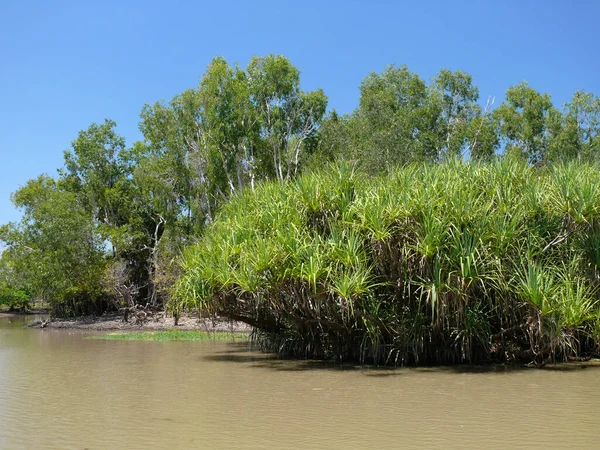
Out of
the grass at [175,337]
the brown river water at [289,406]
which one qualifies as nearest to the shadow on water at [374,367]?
the brown river water at [289,406]

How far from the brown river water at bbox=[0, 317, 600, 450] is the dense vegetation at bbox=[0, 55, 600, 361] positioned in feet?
4.56

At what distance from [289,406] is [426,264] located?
461 cm

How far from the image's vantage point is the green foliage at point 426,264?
1188 cm

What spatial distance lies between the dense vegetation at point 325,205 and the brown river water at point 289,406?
4.56 feet

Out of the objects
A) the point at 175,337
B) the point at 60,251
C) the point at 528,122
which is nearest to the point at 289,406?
the point at 175,337

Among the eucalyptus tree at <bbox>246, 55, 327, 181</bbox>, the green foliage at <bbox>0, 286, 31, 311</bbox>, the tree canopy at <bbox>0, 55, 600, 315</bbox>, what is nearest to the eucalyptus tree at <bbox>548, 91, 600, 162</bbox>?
the tree canopy at <bbox>0, 55, 600, 315</bbox>

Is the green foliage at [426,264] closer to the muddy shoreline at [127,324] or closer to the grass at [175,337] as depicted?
the grass at [175,337]

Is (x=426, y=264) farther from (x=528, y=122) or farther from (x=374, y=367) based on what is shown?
(x=528, y=122)

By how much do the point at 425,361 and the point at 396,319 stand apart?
1.31 m

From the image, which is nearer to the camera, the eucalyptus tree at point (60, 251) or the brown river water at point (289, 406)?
the brown river water at point (289, 406)

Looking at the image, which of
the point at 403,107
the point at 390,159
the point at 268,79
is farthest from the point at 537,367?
the point at 403,107

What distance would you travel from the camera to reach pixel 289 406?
8836 millimetres

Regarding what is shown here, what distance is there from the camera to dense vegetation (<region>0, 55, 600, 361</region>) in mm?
12297

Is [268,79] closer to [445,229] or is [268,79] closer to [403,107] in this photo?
[403,107]
